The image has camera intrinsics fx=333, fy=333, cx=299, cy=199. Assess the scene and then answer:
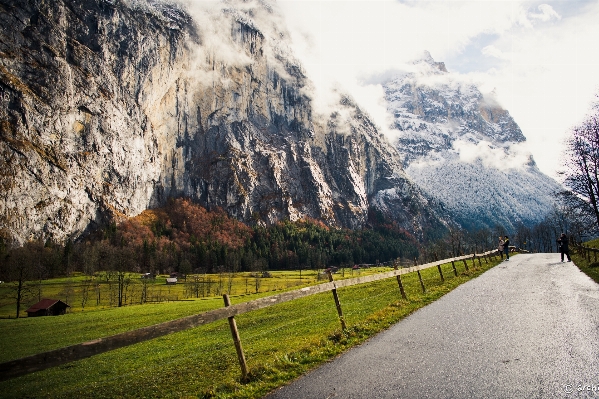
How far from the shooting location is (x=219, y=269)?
6220 inches

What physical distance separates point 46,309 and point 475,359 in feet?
291

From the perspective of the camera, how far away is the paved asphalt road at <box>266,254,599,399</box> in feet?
18.6

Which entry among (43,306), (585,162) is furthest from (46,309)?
(585,162)

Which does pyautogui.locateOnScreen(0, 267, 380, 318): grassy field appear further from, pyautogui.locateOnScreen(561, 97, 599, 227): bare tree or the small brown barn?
pyautogui.locateOnScreen(561, 97, 599, 227): bare tree

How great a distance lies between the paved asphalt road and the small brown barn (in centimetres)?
8542

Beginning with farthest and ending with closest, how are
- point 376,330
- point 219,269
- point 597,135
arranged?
1. point 219,269
2. point 597,135
3. point 376,330

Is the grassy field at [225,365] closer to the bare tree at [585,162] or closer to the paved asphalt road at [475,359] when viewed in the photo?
the paved asphalt road at [475,359]

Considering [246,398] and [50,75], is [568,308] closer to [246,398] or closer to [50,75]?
[246,398]

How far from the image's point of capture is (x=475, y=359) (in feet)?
23.3

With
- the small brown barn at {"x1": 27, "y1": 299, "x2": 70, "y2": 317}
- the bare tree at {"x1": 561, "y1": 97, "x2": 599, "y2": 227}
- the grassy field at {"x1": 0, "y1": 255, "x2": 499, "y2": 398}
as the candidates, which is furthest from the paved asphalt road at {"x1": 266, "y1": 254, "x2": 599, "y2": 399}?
the small brown barn at {"x1": 27, "y1": 299, "x2": 70, "y2": 317}

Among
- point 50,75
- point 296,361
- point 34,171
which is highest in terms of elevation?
point 50,75

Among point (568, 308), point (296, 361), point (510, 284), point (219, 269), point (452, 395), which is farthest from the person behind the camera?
point (219, 269)

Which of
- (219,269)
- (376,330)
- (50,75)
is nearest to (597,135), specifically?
(376,330)

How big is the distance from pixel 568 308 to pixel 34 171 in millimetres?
209038
